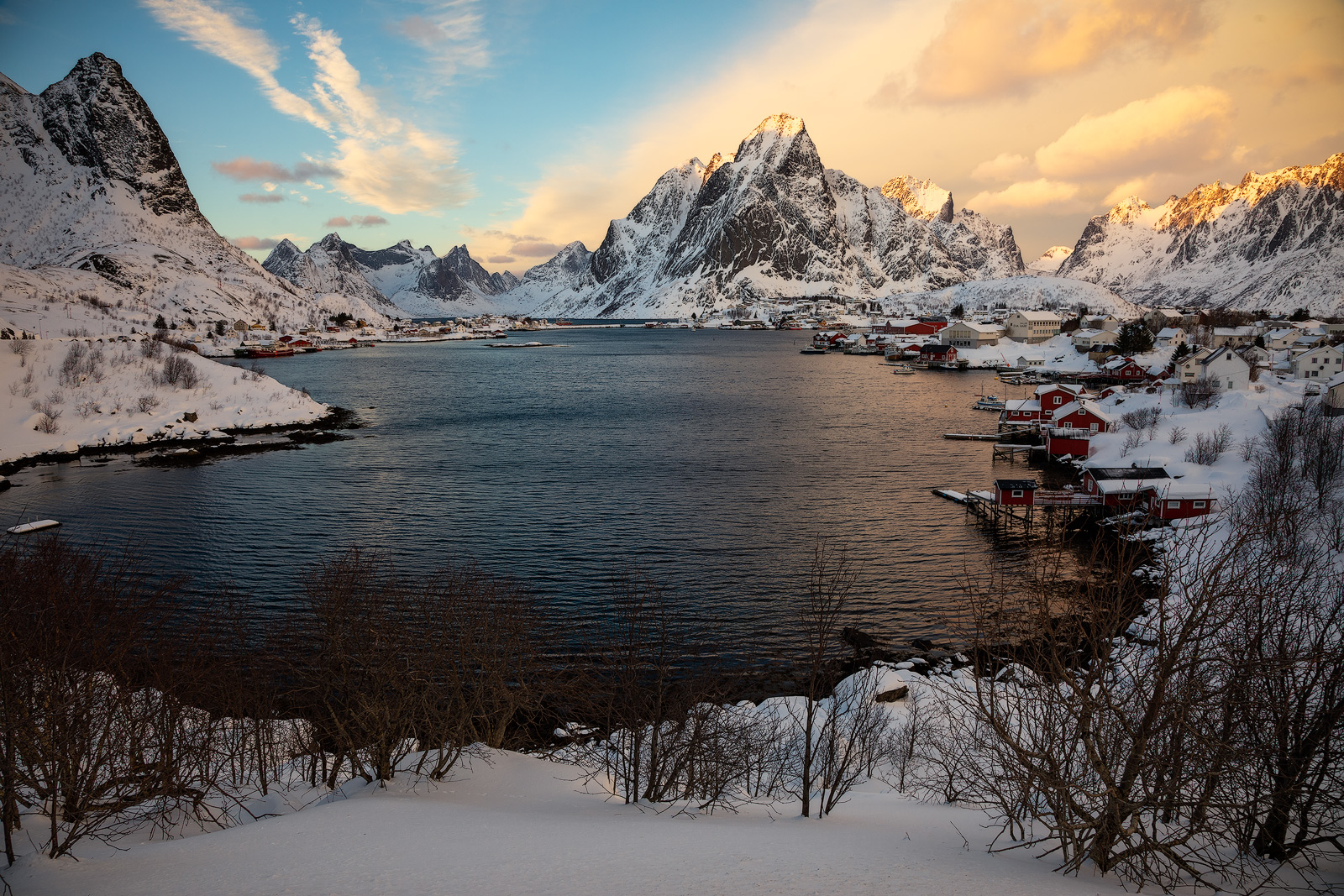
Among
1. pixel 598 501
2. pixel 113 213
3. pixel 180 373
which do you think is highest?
pixel 113 213

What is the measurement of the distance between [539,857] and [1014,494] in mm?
29360

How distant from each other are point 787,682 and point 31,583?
15.6m

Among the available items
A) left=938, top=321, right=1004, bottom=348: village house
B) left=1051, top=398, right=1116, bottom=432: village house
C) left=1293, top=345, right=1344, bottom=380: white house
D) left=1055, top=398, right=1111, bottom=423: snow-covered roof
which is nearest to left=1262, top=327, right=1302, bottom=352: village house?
left=1293, top=345, right=1344, bottom=380: white house

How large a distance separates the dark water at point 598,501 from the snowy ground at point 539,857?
432 inches

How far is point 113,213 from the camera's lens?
15762cm

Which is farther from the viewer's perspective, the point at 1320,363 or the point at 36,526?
the point at 1320,363

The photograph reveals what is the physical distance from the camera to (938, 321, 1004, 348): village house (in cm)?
13212

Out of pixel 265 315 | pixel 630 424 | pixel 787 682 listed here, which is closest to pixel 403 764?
pixel 787 682

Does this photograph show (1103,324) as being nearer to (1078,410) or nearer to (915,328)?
(915,328)

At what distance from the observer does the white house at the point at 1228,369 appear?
198 feet

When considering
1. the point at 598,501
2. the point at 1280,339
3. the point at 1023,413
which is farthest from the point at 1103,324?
the point at 598,501

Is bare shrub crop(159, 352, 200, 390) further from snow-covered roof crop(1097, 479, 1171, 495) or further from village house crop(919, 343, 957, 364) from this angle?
village house crop(919, 343, 957, 364)

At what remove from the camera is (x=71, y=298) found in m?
112

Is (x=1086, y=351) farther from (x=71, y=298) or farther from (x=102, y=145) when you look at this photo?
(x=102, y=145)
